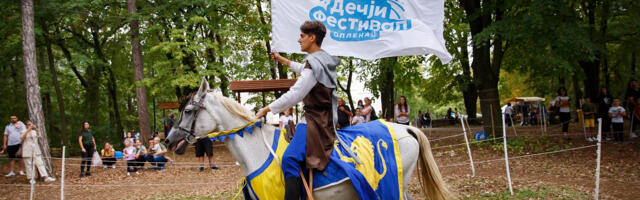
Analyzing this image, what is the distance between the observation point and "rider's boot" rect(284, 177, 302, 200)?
324 centimetres

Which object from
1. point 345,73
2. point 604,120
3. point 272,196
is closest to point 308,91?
point 272,196

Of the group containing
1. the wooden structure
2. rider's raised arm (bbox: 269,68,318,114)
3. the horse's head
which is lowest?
the horse's head

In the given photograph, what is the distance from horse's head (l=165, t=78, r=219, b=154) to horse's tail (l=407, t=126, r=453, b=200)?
2099 millimetres

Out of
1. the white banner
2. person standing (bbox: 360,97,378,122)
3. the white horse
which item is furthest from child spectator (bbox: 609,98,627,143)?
the white horse

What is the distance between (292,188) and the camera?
324cm

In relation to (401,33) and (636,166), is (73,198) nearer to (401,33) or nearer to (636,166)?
(401,33)

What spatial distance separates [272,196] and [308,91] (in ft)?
3.05

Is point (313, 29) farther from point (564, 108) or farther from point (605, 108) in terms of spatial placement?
point (564, 108)

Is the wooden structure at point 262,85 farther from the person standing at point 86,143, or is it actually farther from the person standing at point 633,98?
the person standing at point 633,98

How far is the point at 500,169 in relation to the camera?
973 centimetres

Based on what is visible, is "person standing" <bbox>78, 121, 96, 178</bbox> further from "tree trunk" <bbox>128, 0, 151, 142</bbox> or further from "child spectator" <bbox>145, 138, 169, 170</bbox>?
"tree trunk" <bbox>128, 0, 151, 142</bbox>

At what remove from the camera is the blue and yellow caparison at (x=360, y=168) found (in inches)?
131

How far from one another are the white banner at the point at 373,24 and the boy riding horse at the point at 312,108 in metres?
3.33

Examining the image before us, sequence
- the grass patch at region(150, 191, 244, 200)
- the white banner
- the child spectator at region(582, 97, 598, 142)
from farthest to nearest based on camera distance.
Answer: the child spectator at region(582, 97, 598, 142), the grass patch at region(150, 191, 244, 200), the white banner
